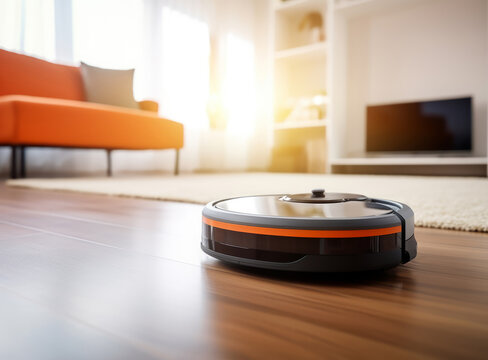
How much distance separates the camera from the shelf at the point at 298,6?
3694 millimetres

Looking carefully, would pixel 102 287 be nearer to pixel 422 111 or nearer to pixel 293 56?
pixel 422 111

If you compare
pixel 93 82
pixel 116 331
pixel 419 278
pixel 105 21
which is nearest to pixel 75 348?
pixel 116 331

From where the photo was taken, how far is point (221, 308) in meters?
0.24

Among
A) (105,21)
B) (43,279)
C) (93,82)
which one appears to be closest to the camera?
(43,279)

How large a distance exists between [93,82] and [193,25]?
1436 millimetres

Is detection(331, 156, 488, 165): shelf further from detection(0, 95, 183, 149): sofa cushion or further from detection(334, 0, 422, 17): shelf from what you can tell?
detection(0, 95, 183, 149): sofa cushion

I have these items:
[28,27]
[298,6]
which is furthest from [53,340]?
[298,6]

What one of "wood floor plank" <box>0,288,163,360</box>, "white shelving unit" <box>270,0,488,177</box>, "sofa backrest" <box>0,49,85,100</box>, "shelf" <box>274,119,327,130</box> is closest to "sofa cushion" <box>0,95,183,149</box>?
"sofa backrest" <box>0,49,85,100</box>

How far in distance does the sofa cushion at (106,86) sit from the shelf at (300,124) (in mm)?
1489

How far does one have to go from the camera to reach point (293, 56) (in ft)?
12.6

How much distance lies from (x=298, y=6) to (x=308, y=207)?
3850 millimetres

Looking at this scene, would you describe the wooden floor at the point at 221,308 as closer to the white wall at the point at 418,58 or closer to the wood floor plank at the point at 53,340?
the wood floor plank at the point at 53,340

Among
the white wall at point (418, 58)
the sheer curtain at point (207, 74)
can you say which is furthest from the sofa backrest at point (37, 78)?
the white wall at point (418, 58)

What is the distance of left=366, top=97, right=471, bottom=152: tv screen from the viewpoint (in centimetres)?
312
